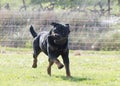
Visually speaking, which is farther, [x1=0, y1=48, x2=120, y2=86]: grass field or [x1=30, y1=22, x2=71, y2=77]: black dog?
[x1=30, y1=22, x2=71, y2=77]: black dog

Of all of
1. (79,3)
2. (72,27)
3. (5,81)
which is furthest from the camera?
(79,3)

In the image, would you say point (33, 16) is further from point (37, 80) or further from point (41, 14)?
point (37, 80)

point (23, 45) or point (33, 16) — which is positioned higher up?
point (33, 16)

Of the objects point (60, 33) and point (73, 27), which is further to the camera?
point (73, 27)

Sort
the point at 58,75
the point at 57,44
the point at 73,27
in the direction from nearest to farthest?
the point at 57,44
the point at 58,75
the point at 73,27

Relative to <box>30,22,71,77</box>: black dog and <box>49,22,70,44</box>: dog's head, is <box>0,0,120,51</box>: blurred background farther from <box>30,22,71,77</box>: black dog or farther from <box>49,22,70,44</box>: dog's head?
<box>49,22,70,44</box>: dog's head

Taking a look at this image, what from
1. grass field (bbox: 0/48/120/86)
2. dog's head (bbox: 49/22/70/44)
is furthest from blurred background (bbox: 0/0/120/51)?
dog's head (bbox: 49/22/70/44)

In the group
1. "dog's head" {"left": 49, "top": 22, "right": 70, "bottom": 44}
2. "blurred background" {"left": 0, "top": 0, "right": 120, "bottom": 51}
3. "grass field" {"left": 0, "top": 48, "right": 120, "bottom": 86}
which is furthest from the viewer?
"blurred background" {"left": 0, "top": 0, "right": 120, "bottom": 51}

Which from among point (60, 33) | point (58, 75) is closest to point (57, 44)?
point (60, 33)

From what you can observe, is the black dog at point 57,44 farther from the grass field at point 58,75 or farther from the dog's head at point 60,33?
the grass field at point 58,75

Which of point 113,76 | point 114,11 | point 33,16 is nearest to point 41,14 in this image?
point 33,16

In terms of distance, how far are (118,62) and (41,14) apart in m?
6.39

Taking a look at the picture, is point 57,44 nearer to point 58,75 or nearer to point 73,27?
point 58,75

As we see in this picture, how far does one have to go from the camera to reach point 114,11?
21.6 metres
